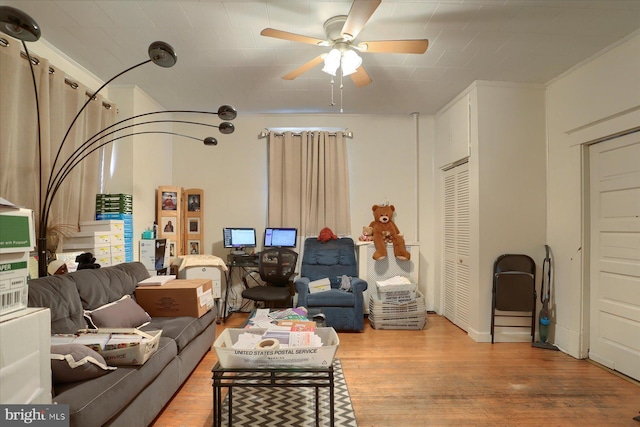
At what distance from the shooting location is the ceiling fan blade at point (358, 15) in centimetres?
193

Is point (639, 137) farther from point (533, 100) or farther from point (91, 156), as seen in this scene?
point (91, 156)

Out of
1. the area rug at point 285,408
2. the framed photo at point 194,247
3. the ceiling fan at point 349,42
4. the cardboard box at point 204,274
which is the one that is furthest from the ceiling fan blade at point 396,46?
the framed photo at point 194,247

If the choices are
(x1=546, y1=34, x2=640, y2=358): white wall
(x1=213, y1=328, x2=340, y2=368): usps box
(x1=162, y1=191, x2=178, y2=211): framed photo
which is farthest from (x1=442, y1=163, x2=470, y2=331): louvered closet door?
(x1=162, y1=191, x2=178, y2=211): framed photo

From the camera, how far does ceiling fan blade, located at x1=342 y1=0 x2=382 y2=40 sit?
1.93 metres

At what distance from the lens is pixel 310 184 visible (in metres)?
4.70

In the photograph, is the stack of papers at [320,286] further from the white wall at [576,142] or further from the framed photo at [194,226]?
the white wall at [576,142]

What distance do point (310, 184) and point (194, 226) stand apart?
1677 mm

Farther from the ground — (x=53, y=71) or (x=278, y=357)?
(x=53, y=71)

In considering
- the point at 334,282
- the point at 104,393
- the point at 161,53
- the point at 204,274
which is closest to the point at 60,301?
the point at 104,393

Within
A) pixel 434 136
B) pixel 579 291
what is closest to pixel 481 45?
pixel 434 136

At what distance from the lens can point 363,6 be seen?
1958 mm

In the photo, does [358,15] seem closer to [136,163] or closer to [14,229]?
[14,229]

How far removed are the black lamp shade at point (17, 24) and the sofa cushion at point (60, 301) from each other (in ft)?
4.20

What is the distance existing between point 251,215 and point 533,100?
3645 millimetres
